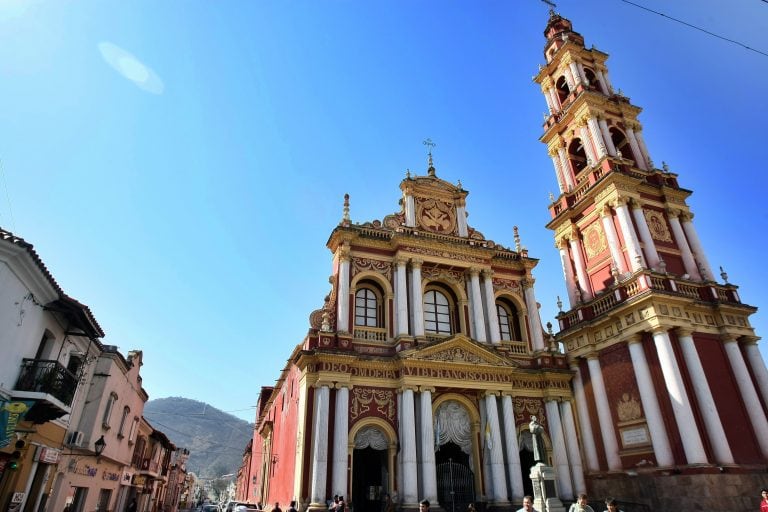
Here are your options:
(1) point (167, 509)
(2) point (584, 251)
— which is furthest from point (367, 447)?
(1) point (167, 509)

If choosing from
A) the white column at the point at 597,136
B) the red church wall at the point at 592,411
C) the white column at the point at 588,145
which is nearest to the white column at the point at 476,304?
the red church wall at the point at 592,411

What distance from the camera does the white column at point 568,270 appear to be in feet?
73.3

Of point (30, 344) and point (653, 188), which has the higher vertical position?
point (653, 188)

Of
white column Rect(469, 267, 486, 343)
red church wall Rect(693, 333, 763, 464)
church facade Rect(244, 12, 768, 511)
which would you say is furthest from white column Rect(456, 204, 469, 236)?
red church wall Rect(693, 333, 763, 464)

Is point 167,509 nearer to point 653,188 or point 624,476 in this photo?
point 624,476

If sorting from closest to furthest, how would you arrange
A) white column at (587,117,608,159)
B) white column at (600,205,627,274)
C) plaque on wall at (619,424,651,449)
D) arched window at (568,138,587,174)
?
plaque on wall at (619,424,651,449), white column at (600,205,627,274), white column at (587,117,608,159), arched window at (568,138,587,174)

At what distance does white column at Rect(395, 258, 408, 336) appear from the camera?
18.6 metres

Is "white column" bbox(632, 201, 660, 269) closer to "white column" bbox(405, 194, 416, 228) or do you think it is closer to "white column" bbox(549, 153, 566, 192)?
"white column" bbox(549, 153, 566, 192)

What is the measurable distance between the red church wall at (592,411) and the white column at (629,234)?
4.81m

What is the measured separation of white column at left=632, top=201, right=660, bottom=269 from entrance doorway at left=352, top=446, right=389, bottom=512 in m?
13.5

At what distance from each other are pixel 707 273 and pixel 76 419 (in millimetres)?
24777

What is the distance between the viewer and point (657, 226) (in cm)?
2112

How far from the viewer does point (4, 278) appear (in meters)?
9.66

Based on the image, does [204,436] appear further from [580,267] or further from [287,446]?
[580,267]
